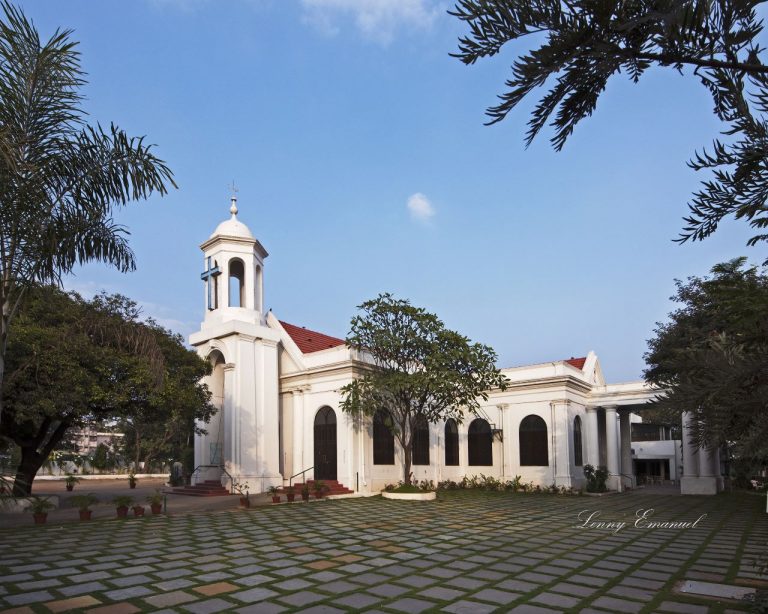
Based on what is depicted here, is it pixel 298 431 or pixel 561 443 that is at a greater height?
pixel 298 431

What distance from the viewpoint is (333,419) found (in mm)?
22688

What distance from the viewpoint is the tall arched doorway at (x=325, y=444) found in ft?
73.8

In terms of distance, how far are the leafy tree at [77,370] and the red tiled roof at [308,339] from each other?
24.3ft

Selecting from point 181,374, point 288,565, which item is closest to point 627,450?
point 181,374

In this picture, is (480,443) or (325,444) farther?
(480,443)

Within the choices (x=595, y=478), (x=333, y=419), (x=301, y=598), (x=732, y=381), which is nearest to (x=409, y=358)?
(x=333, y=419)

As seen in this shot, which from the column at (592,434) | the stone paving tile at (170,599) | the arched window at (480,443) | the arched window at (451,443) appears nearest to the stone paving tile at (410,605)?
the stone paving tile at (170,599)

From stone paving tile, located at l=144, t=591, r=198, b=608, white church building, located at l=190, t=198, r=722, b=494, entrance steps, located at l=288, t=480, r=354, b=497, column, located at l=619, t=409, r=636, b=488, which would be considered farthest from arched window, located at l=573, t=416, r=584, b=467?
stone paving tile, located at l=144, t=591, r=198, b=608

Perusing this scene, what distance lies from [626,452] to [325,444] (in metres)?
15.3

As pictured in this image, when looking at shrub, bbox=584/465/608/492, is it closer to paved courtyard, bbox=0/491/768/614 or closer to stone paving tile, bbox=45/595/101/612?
paved courtyard, bbox=0/491/768/614

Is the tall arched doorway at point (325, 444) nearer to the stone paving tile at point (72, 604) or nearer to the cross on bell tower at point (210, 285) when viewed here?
the cross on bell tower at point (210, 285)

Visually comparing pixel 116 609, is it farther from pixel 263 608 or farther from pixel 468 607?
pixel 468 607

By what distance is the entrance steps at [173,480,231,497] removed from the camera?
21156 millimetres
